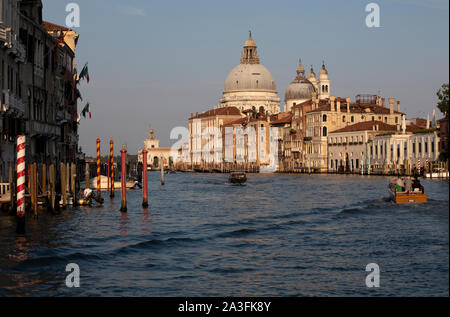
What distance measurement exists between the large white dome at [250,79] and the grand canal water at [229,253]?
14736cm

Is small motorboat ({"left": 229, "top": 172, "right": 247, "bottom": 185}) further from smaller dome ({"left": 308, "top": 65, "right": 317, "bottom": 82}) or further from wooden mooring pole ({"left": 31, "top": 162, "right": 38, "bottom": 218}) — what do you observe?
smaller dome ({"left": 308, "top": 65, "right": 317, "bottom": 82})

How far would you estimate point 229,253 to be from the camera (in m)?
16.9

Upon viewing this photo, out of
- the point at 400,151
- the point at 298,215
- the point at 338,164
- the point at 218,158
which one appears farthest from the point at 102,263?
the point at 218,158

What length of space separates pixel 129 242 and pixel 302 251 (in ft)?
15.2

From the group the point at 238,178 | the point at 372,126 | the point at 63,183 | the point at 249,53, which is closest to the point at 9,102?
the point at 63,183

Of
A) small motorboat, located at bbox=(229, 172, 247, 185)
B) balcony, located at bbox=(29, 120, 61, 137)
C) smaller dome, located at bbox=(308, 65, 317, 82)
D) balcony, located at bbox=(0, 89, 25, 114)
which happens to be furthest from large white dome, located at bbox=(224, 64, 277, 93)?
balcony, located at bbox=(0, 89, 25, 114)

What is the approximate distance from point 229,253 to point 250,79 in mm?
158658

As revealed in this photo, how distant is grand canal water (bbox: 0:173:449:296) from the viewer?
490 inches

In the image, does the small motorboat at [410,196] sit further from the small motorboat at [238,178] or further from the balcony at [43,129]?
the small motorboat at [238,178]

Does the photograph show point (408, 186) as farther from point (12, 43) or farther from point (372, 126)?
point (372, 126)

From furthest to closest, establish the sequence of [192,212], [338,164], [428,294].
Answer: [338,164], [192,212], [428,294]

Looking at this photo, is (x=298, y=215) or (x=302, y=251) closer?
(x=302, y=251)

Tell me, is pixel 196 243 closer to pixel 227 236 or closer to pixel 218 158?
pixel 227 236

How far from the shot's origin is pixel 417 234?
19.3 metres
